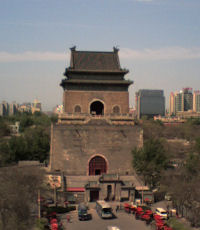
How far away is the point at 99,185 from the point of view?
26.1 m

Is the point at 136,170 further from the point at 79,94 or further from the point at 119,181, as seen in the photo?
the point at 79,94

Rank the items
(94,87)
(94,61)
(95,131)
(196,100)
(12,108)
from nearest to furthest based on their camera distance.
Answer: (95,131)
(94,87)
(94,61)
(196,100)
(12,108)

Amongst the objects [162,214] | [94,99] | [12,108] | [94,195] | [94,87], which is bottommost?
[162,214]

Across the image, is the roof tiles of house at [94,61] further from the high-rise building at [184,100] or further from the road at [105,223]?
the high-rise building at [184,100]

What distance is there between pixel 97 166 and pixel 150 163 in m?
5.00

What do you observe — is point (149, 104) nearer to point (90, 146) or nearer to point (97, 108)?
point (97, 108)

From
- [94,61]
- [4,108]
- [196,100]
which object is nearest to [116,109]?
[94,61]

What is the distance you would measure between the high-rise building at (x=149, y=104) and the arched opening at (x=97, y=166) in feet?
384

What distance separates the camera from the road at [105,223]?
2000 cm

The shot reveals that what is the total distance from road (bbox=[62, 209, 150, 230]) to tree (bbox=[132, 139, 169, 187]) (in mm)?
5653

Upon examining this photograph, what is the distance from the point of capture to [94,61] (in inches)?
1337

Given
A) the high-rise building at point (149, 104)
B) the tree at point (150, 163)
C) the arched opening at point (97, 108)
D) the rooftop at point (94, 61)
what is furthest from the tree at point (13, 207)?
the high-rise building at point (149, 104)

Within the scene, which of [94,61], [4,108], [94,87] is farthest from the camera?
[4,108]

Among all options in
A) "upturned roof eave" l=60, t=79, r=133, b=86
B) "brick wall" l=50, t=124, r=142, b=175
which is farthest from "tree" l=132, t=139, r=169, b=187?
"upturned roof eave" l=60, t=79, r=133, b=86
